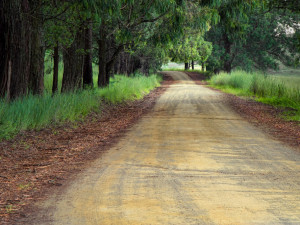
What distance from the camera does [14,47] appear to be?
11.4m

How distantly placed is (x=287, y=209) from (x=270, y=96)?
17078 mm

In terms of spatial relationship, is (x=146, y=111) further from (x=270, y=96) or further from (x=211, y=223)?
(x=211, y=223)

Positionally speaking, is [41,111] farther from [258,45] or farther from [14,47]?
[258,45]

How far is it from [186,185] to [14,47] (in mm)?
7907

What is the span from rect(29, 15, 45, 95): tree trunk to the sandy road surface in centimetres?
560

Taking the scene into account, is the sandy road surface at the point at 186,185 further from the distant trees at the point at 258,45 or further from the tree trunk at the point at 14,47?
the distant trees at the point at 258,45

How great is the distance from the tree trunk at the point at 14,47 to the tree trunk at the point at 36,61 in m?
1.39

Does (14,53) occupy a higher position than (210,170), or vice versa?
(14,53)

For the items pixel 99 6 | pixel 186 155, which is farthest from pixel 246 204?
pixel 99 6

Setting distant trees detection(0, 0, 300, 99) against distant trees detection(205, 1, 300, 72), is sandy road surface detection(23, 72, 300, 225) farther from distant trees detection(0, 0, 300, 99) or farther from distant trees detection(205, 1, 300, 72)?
distant trees detection(205, 1, 300, 72)

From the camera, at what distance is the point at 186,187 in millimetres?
5352

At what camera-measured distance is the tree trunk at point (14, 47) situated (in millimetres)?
11086

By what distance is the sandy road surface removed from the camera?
4297mm

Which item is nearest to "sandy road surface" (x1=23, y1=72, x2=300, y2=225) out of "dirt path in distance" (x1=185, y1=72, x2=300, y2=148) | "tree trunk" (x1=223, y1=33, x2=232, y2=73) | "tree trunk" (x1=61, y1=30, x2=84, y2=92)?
"dirt path in distance" (x1=185, y1=72, x2=300, y2=148)
